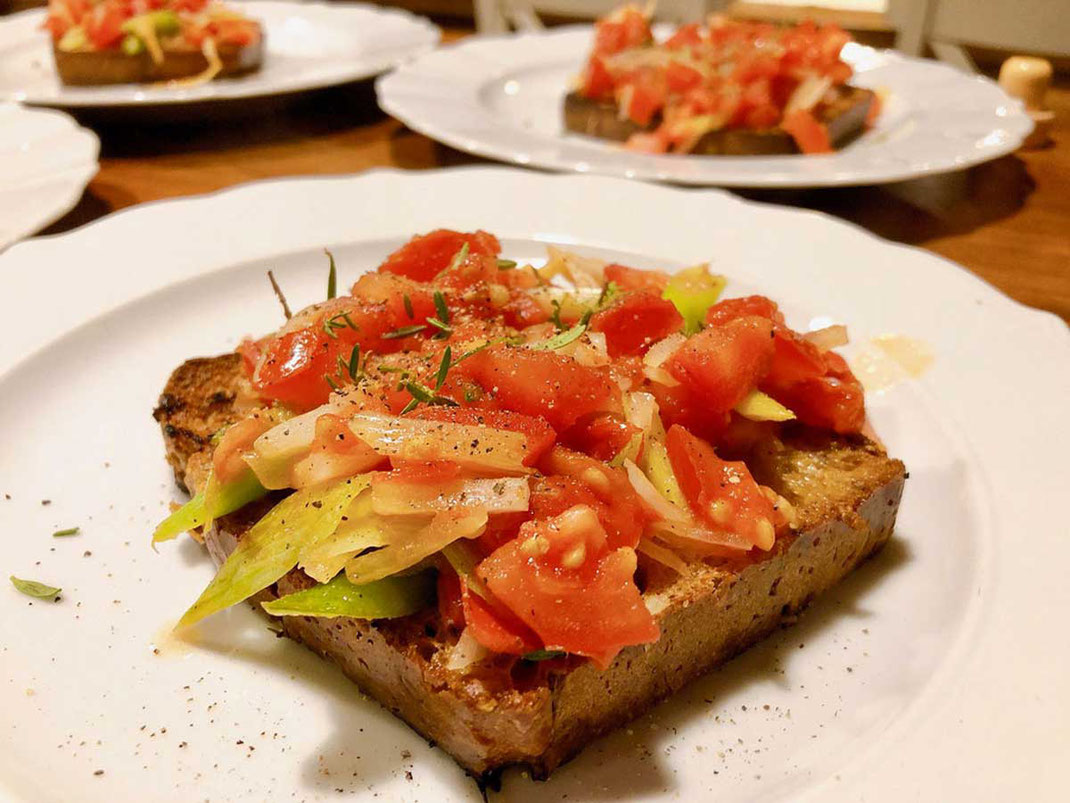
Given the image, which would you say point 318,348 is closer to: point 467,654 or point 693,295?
point 467,654

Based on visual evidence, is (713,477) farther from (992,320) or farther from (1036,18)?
(1036,18)

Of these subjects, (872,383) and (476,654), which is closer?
(476,654)

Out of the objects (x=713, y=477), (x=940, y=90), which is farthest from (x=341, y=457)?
(x=940, y=90)

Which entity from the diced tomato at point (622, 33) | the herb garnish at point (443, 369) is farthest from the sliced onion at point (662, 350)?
the diced tomato at point (622, 33)

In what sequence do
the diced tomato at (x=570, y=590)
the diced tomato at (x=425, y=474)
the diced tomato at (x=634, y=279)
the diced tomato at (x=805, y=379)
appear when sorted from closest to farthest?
1. the diced tomato at (x=570, y=590)
2. the diced tomato at (x=425, y=474)
3. the diced tomato at (x=805, y=379)
4. the diced tomato at (x=634, y=279)

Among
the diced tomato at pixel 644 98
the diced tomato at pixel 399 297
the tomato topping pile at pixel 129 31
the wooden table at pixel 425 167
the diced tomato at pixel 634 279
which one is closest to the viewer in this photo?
the diced tomato at pixel 399 297

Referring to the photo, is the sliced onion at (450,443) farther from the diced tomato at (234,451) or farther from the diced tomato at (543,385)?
the diced tomato at (234,451)
